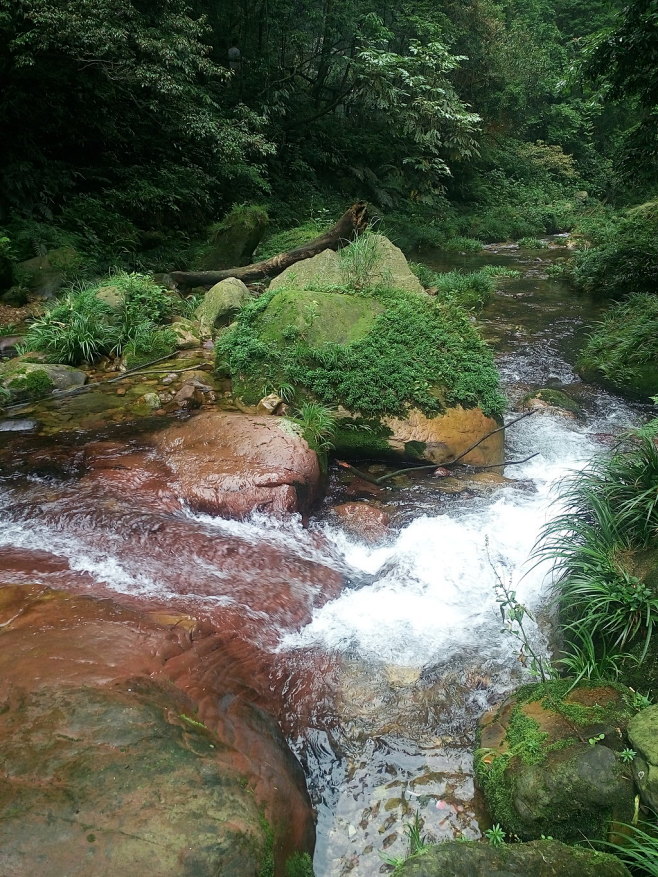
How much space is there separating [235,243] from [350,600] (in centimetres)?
933

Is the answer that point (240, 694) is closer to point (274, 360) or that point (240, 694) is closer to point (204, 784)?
point (204, 784)

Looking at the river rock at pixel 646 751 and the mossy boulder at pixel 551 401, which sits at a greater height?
the river rock at pixel 646 751

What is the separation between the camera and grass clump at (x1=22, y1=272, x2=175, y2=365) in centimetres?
703

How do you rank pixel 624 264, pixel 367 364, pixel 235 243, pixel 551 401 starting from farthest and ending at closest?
1. pixel 624 264
2. pixel 235 243
3. pixel 551 401
4. pixel 367 364

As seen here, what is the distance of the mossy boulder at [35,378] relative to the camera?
6211 millimetres

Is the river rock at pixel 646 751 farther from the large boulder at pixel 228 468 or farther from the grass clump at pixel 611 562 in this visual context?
the large boulder at pixel 228 468

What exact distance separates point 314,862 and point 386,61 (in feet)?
52.0

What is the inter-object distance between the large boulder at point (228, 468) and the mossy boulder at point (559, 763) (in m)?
2.53

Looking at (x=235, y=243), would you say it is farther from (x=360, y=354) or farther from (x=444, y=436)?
(x=444, y=436)

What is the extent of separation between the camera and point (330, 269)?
27.4ft

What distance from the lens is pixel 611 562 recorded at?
3.51m

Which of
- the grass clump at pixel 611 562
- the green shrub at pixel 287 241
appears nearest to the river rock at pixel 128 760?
the grass clump at pixel 611 562

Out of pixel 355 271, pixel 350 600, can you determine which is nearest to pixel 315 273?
pixel 355 271

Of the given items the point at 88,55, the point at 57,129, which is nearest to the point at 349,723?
the point at 88,55
